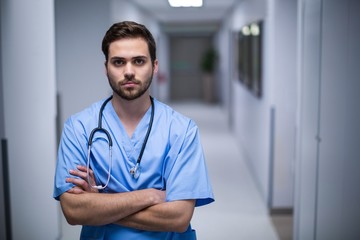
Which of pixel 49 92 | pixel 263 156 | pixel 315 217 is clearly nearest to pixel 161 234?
pixel 315 217

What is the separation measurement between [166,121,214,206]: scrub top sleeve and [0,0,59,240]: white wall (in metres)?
0.99

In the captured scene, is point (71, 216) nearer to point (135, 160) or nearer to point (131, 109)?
point (135, 160)

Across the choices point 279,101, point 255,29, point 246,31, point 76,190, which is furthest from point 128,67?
point 246,31

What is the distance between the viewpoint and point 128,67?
130cm

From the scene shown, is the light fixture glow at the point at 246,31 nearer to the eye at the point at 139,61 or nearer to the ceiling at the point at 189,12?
the ceiling at the point at 189,12

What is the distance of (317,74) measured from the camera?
2295 millimetres

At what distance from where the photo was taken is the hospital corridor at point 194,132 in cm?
137

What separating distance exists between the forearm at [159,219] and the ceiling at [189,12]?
4867 mm

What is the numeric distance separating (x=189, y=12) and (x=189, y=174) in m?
6.62

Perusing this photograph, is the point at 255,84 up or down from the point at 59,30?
down

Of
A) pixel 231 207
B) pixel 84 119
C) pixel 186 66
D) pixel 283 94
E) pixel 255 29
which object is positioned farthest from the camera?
pixel 186 66

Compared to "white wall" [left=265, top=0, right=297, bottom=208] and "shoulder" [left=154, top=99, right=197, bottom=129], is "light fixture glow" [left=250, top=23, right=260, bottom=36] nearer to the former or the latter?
"white wall" [left=265, top=0, right=297, bottom=208]

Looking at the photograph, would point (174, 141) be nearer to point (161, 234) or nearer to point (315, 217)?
point (161, 234)

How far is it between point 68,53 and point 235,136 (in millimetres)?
3382
